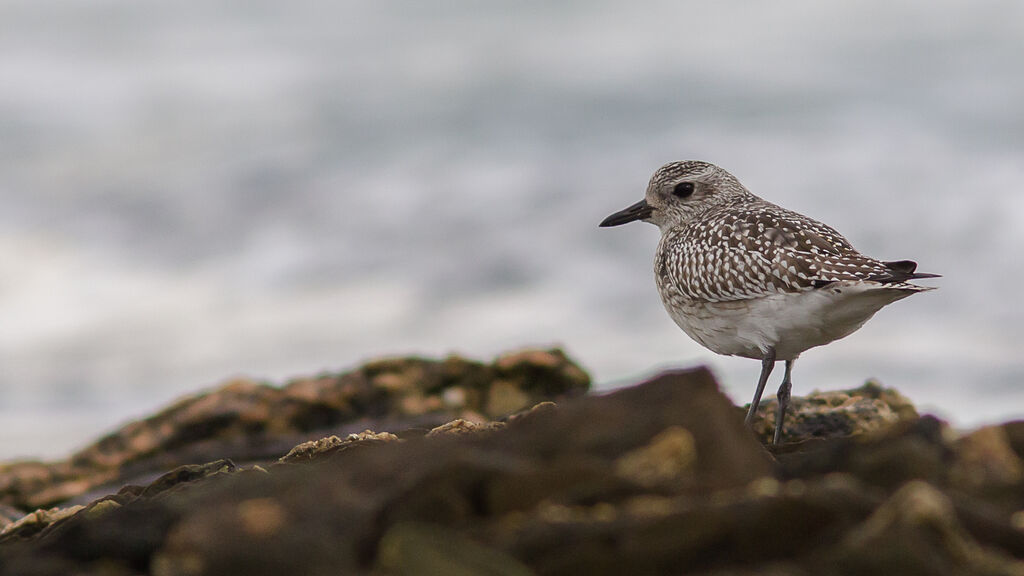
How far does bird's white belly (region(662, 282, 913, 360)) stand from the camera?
791 cm

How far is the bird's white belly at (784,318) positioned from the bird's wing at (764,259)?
94mm

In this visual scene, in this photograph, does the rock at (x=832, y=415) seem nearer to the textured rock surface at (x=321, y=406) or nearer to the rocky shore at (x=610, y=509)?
the rocky shore at (x=610, y=509)

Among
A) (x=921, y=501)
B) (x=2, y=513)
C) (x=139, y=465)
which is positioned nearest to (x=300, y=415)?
(x=139, y=465)

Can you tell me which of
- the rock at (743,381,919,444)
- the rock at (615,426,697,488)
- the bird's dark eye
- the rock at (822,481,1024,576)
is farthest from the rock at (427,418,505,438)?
the bird's dark eye

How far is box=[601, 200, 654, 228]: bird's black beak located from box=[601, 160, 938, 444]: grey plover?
0.95 meters

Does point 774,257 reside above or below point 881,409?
above

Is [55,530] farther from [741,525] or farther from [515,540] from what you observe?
[741,525]

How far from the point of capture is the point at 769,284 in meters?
Answer: 8.20

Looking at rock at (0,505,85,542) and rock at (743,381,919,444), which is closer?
rock at (0,505,85,542)

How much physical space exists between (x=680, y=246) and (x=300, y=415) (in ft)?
18.1

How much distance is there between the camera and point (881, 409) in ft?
27.5

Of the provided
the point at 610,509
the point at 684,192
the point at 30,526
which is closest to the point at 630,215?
the point at 684,192

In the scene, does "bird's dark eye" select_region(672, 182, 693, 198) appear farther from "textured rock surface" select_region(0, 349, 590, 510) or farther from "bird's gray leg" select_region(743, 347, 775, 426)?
"textured rock surface" select_region(0, 349, 590, 510)

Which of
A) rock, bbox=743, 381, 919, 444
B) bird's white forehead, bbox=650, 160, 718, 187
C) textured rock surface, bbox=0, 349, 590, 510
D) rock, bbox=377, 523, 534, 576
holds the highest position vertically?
bird's white forehead, bbox=650, 160, 718, 187
